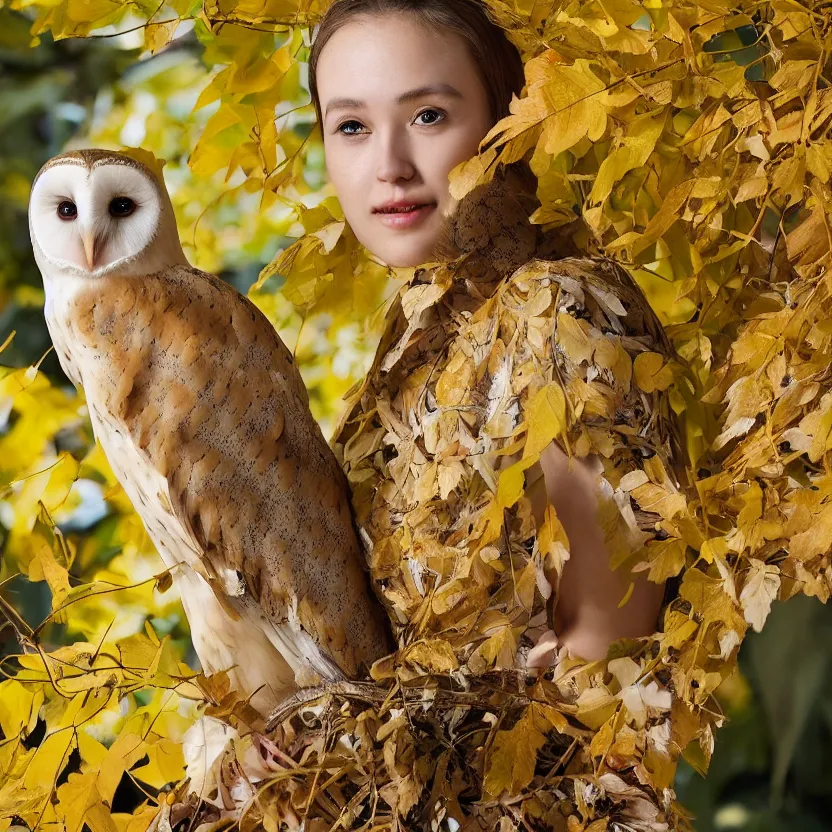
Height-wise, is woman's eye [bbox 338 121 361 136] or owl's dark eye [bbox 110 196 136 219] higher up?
woman's eye [bbox 338 121 361 136]

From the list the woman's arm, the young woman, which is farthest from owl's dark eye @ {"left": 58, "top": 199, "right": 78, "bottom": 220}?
the woman's arm

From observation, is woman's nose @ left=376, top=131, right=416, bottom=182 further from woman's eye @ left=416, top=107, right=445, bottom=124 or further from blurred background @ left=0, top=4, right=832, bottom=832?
blurred background @ left=0, top=4, right=832, bottom=832

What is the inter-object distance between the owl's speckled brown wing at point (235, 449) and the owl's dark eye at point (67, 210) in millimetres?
54

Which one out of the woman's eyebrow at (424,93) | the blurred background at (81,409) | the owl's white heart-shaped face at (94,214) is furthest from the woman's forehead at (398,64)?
the blurred background at (81,409)

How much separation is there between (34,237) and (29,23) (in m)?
0.53

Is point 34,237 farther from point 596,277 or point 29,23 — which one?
point 29,23

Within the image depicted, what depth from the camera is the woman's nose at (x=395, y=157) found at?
62cm

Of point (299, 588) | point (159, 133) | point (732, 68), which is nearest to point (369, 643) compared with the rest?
point (299, 588)

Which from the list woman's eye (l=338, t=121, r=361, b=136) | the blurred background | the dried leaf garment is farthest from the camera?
the blurred background

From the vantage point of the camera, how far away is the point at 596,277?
2.02ft

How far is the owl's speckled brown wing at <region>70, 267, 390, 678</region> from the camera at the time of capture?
604 millimetres

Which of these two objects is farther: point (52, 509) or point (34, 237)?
point (52, 509)

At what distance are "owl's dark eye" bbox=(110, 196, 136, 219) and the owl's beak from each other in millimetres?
27

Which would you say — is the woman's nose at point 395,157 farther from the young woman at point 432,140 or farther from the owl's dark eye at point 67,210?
the owl's dark eye at point 67,210
